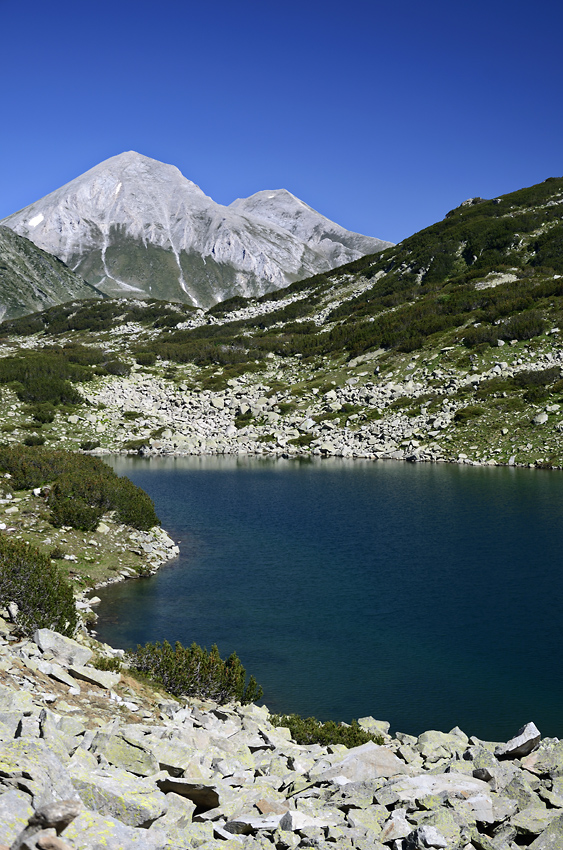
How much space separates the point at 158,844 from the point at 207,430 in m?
69.7

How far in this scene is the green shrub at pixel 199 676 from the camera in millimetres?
15875

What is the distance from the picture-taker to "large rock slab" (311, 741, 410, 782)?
9858 mm

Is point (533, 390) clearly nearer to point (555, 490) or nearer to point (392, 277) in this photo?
point (555, 490)

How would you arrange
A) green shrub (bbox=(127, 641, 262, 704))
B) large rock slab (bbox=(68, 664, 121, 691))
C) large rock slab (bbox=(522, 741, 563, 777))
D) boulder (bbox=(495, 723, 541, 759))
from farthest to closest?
1. green shrub (bbox=(127, 641, 262, 704))
2. large rock slab (bbox=(68, 664, 121, 691))
3. boulder (bbox=(495, 723, 541, 759))
4. large rock slab (bbox=(522, 741, 563, 777))

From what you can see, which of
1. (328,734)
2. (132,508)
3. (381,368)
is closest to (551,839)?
(328,734)

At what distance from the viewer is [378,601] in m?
24.1

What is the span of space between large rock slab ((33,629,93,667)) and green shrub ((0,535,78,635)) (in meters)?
1.58

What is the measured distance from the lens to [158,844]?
590 centimetres

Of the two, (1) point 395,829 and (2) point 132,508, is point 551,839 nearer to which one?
(1) point 395,829

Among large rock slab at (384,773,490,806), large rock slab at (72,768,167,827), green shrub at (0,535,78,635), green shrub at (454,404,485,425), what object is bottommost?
large rock slab at (384,773,490,806)

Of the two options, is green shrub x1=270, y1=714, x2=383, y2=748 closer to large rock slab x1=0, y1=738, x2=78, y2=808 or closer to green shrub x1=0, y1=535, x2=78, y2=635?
green shrub x1=0, y1=535, x2=78, y2=635

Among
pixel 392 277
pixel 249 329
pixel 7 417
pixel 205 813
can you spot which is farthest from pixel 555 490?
pixel 249 329

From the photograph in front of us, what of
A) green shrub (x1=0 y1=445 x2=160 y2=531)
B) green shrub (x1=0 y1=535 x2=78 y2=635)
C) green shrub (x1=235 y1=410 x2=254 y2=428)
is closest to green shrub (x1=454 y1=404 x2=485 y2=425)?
green shrub (x1=235 y1=410 x2=254 y2=428)

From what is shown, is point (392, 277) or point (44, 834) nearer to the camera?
point (44, 834)
